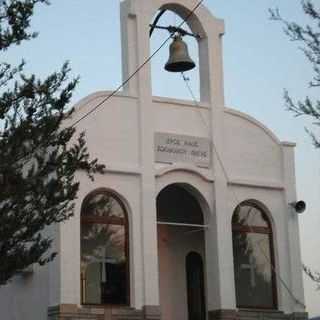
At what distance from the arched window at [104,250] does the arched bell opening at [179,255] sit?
247cm

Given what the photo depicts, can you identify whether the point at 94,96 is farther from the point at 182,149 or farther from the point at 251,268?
the point at 251,268

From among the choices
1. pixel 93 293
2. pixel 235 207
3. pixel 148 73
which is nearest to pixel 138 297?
pixel 93 293

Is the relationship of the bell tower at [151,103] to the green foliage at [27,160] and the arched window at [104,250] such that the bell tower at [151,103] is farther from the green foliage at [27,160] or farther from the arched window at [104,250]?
the green foliage at [27,160]

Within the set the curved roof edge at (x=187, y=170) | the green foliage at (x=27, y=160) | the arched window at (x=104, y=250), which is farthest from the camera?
the curved roof edge at (x=187, y=170)

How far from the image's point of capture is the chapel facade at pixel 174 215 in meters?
22.2

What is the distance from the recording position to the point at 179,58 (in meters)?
22.7

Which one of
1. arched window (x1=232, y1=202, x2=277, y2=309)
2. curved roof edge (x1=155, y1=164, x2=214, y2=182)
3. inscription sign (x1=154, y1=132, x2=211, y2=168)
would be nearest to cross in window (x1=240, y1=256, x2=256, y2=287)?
arched window (x1=232, y1=202, x2=277, y2=309)

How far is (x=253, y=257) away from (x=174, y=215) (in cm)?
232

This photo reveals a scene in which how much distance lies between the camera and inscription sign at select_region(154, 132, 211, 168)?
23.5 meters

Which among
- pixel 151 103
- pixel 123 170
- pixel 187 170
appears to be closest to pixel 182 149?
pixel 187 170

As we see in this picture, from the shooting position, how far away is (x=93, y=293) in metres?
22.1

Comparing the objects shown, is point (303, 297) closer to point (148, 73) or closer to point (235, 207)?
Result: point (235, 207)

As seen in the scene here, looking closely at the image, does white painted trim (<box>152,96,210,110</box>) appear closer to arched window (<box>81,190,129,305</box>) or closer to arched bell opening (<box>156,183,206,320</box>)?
arched bell opening (<box>156,183,206,320</box>)

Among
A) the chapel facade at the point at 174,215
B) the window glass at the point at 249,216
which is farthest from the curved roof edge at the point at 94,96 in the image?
the window glass at the point at 249,216
